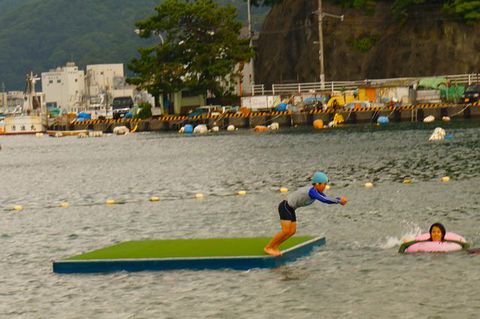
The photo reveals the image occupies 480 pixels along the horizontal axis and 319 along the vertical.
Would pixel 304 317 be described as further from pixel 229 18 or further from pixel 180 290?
pixel 229 18

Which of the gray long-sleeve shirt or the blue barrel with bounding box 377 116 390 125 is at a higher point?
the gray long-sleeve shirt

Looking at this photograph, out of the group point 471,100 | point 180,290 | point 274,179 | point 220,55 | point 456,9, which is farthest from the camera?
point 220,55

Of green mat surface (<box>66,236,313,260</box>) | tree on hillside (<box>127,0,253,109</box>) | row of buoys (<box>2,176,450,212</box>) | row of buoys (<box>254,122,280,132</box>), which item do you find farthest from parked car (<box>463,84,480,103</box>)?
green mat surface (<box>66,236,313,260</box>)

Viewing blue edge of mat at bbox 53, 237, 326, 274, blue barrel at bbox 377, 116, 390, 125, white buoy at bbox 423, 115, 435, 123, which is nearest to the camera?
blue edge of mat at bbox 53, 237, 326, 274

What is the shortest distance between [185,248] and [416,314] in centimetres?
941

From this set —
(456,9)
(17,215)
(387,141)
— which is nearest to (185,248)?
(17,215)

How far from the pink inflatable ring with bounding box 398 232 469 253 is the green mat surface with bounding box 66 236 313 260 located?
Answer: 9.56ft

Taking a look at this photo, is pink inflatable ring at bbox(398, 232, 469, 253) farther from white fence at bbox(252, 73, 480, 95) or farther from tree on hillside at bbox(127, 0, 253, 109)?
→ tree on hillside at bbox(127, 0, 253, 109)

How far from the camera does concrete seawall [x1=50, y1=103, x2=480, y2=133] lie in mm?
120137

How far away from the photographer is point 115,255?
33094 millimetres

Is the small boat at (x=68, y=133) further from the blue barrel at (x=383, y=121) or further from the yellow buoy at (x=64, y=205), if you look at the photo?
the yellow buoy at (x=64, y=205)

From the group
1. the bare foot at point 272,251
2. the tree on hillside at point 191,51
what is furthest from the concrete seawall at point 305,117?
the bare foot at point 272,251

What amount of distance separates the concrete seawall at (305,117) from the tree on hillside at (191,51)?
3717 millimetres

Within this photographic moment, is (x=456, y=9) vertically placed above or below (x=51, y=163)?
above
